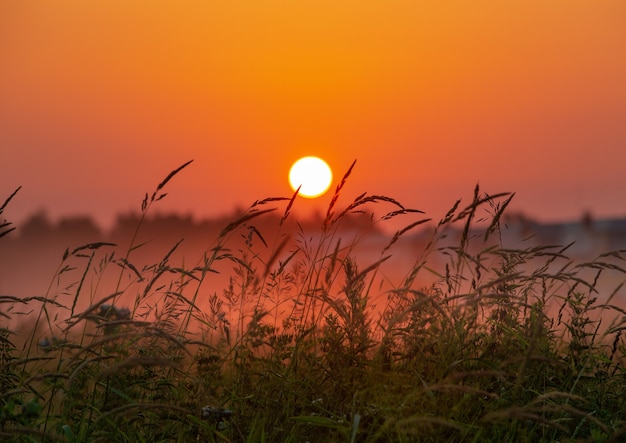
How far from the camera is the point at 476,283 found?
4199mm

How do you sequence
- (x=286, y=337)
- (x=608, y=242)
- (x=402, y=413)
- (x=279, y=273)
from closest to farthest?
(x=402, y=413)
(x=286, y=337)
(x=279, y=273)
(x=608, y=242)

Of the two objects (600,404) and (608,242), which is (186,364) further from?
(608,242)

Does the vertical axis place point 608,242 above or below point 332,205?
above

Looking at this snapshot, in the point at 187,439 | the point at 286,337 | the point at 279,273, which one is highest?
the point at 279,273

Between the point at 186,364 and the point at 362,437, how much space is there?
105 centimetres

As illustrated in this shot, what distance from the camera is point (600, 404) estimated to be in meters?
4.15

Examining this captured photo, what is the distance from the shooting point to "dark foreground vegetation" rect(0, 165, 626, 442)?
138 inches

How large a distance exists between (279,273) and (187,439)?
1.08 metres

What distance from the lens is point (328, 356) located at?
152 inches

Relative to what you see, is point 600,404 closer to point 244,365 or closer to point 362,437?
point 362,437

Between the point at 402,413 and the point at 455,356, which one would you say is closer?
the point at 402,413

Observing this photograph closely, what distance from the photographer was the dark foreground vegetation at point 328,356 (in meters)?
3.51

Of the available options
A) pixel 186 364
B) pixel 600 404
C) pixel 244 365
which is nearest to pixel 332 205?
pixel 244 365

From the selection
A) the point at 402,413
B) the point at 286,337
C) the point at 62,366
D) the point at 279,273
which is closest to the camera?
the point at 402,413
